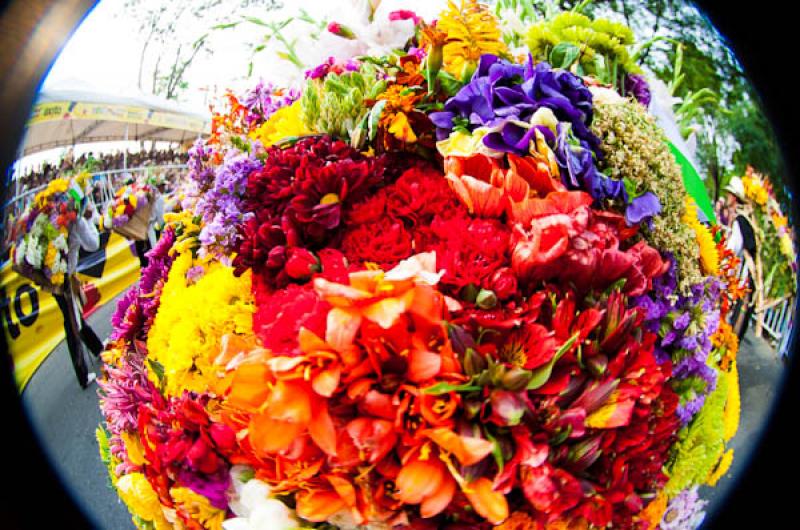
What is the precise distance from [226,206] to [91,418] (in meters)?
0.64

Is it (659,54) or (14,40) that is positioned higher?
(14,40)

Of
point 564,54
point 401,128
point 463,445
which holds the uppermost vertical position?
point 564,54

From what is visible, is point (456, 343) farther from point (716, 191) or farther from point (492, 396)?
point (716, 191)

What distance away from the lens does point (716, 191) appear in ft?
3.96

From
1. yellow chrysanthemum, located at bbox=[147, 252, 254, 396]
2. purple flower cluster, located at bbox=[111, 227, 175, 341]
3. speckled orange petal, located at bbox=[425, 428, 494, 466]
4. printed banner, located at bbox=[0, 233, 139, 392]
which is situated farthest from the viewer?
purple flower cluster, located at bbox=[111, 227, 175, 341]

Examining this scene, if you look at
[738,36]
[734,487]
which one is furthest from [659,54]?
[734,487]

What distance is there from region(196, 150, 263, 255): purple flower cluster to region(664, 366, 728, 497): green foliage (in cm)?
87

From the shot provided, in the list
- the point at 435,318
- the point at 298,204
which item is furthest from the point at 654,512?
the point at 298,204

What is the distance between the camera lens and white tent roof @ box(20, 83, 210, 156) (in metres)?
1.14

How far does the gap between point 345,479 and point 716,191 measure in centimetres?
94

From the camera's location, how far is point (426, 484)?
2.38 ft

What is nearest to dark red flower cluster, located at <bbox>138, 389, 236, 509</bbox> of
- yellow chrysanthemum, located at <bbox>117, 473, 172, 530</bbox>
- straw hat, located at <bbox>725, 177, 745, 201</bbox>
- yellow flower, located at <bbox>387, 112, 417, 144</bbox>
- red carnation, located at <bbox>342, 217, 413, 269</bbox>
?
yellow chrysanthemum, located at <bbox>117, 473, 172, 530</bbox>

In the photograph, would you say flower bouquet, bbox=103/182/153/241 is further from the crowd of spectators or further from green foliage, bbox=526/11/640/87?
green foliage, bbox=526/11/640/87

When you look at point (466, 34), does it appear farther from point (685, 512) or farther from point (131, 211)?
point (685, 512)
